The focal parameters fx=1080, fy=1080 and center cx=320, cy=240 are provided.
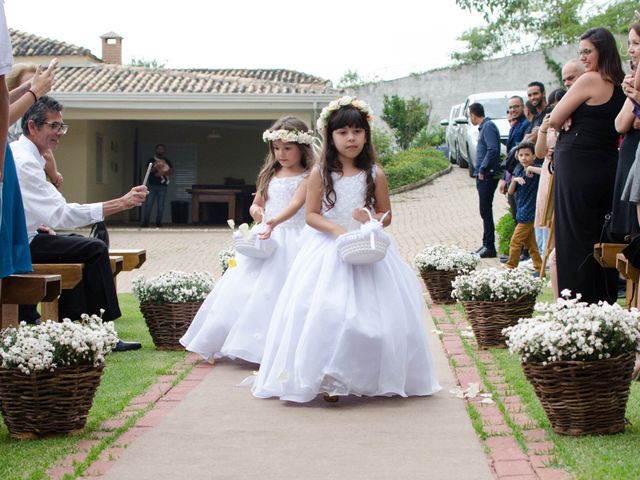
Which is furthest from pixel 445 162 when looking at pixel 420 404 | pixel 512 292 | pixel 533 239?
pixel 420 404

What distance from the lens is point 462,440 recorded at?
545cm

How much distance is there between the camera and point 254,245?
820 centimetres

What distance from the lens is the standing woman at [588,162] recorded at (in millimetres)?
7254

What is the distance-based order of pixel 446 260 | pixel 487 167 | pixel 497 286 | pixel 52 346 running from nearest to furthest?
pixel 52 346 < pixel 497 286 < pixel 446 260 < pixel 487 167

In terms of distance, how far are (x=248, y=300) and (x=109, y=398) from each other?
1.68m

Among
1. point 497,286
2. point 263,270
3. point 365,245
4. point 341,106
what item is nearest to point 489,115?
point 497,286

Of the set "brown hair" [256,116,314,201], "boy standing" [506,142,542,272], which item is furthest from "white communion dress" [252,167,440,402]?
"boy standing" [506,142,542,272]

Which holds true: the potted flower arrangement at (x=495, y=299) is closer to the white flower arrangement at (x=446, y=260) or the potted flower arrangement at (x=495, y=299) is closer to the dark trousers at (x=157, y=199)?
the white flower arrangement at (x=446, y=260)

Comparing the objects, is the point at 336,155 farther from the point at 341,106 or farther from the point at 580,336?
the point at 580,336

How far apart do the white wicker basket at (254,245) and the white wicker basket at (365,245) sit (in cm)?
163

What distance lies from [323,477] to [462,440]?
3.19 feet

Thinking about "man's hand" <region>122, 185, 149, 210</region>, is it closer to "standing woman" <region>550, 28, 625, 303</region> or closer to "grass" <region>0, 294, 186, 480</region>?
"grass" <region>0, 294, 186, 480</region>

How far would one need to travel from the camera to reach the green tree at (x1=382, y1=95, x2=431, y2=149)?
3809 centimetres

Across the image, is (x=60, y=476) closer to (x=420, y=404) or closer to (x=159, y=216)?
(x=420, y=404)
